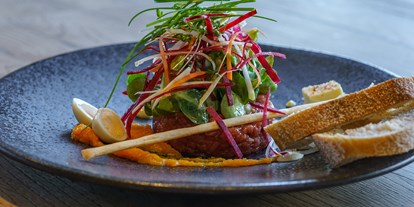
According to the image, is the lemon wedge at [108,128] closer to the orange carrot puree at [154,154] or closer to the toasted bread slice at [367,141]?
the orange carrot puree at [154,154]

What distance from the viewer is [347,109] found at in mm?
2553

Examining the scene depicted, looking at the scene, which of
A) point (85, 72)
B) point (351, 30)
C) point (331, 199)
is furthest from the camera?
point (351, 30)

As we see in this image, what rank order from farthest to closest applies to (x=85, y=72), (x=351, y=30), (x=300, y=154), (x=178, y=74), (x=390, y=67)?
1. (x=351, y=30)
2. (x=390, y=67)
3. (x=85, y=72)
4. (x=178, y=74)
5. (x=300, y=154)

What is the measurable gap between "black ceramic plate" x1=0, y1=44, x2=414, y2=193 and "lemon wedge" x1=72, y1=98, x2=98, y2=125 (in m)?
0.08

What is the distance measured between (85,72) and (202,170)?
1384mm

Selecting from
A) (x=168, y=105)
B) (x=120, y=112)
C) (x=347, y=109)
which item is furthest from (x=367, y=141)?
(x=120, y=112)

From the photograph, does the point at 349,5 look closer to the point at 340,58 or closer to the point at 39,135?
the point at 340,58

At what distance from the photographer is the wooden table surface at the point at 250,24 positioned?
2402 millimetres

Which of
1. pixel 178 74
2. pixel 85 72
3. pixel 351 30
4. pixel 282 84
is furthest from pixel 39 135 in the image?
pixel 351 30

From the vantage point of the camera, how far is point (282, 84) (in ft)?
12.2

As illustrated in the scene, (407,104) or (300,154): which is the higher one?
(407,104)

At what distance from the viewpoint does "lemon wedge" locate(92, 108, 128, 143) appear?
9.21 feet

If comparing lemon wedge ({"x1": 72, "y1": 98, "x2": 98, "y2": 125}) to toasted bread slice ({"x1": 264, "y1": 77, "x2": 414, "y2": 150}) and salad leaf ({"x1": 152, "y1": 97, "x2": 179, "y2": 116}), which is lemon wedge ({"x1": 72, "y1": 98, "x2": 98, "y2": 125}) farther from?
toasted bread slice ({"x1": 264, "y1": 77, "x2": 414, "y2": 150})

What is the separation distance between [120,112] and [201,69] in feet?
2.37
